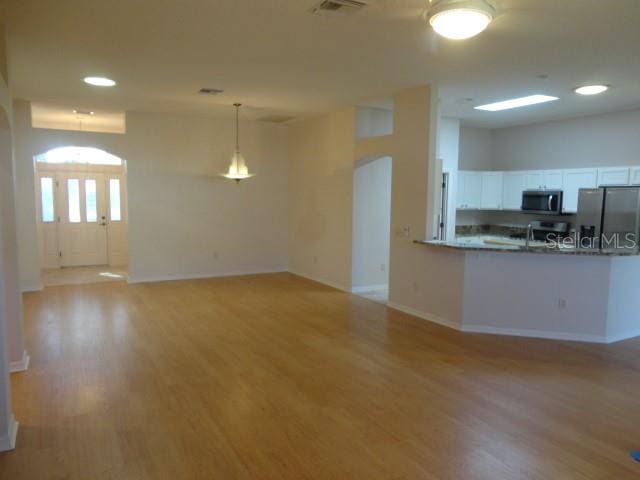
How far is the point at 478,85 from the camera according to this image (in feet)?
17.9

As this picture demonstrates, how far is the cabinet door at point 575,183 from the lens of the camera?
705cm

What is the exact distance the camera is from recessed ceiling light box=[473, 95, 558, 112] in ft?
20.3

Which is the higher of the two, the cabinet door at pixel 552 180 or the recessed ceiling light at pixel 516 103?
the recessed ceiling light at pixel 516 103

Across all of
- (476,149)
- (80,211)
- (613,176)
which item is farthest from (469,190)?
(80,211)

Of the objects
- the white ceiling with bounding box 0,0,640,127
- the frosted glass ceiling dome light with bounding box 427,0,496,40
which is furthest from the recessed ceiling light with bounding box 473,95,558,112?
the frosted glass ceiling dome light with bounding box 427,0,496,40

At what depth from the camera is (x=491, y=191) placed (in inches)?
335

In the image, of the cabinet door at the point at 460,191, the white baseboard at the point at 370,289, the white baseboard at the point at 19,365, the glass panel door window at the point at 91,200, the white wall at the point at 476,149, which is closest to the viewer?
the white baseboard at the point at 19,365

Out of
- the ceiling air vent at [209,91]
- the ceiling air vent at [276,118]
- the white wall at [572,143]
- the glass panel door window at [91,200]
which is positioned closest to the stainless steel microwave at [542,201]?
the white wall at [572,143]

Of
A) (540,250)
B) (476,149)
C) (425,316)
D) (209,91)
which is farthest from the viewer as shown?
(476,149)

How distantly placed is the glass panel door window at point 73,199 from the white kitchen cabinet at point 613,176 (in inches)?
382

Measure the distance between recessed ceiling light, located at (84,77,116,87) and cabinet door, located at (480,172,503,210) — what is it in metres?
6.43

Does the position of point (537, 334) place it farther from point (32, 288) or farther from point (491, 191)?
point (32, 288)

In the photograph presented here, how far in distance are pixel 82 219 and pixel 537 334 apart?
8.84 meters

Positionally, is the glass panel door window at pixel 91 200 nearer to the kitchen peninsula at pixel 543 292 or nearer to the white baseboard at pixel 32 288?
the white baseboard at pixel 32 288
